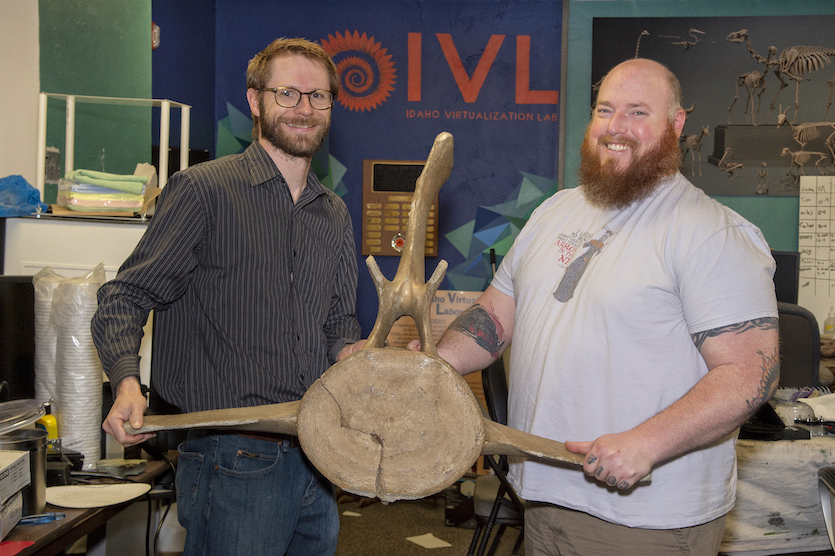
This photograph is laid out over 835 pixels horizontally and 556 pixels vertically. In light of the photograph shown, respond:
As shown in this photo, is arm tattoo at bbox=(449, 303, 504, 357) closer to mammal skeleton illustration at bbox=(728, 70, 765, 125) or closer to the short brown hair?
the short brown hair

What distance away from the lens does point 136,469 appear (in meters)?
1.94

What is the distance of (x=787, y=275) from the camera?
11.4 ft

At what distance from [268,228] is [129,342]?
39 centimetres


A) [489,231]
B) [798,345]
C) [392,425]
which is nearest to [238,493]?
[392,425]

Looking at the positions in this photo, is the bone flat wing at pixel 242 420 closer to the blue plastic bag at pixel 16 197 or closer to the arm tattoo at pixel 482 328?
the arm tattoo at pixel 482 328

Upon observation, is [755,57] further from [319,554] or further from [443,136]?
[319,554]

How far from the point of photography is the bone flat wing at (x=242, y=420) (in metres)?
1.07

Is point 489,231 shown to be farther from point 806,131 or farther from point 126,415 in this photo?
point 126,415

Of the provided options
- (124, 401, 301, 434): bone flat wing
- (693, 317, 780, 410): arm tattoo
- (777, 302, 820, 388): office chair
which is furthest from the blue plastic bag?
(777, 302, 820, 388): office chair

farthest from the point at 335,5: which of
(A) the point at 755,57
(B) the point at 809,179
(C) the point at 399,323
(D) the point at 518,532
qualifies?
(D) the point at 518,532

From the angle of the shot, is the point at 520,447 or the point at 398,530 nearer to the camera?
the point at 520,447

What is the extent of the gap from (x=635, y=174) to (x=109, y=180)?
1.79m

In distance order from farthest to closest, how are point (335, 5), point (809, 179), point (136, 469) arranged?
point (335, 5) → point (809, 179) → point (136, 469)

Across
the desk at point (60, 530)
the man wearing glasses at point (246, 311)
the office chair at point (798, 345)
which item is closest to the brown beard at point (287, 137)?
the man wearing glasses at point (246, 311)
